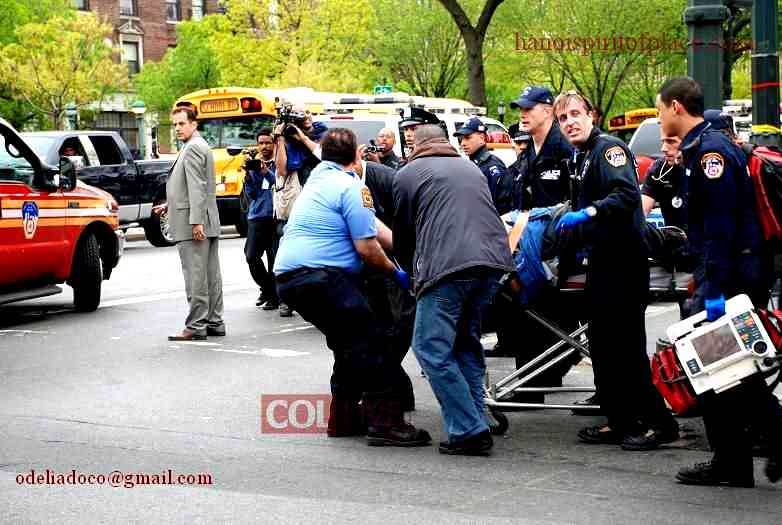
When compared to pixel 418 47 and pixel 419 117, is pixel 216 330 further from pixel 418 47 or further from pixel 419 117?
pixel 418 47

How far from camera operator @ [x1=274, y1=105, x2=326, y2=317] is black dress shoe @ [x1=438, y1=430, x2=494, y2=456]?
11.9 ft

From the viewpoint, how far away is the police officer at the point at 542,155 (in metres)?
7.99

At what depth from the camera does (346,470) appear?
6801 mm

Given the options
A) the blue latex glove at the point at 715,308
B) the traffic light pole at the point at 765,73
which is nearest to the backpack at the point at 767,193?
the blue latex glove at the point at 715,308

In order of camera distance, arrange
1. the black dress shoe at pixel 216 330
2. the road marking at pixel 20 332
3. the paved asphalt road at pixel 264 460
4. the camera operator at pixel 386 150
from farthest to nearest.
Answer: the camera operator at pixel 386 150 → the road marking at pixel 20 332 → the black dress shoe at pixel 216 330 → the paved asphalt road at pixel 264 460

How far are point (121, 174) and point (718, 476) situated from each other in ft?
58.3

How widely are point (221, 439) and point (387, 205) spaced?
8.38 ft

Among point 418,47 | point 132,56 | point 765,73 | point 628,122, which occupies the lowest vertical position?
point 628,122

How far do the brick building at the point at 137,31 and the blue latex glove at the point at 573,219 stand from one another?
180 feet

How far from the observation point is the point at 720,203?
6.12m

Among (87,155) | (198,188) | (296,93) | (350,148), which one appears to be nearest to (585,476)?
(350,148)

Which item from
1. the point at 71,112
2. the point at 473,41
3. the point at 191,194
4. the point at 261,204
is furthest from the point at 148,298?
the point at 71,112

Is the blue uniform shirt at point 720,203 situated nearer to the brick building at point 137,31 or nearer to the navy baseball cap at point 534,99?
the navy baseball cap at point 534,99

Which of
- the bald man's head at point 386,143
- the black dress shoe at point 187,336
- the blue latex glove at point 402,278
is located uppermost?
the bald man's head at point 386,143
